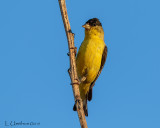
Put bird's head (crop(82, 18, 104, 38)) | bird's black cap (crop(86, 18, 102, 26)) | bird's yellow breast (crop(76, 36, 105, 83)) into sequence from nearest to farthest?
bird's yellow breast (crop(76, 36, 105, 83)), bird's head (crop(82, 18, 104, 38)), bird's black cap (crop(86, 18, 102, 26))

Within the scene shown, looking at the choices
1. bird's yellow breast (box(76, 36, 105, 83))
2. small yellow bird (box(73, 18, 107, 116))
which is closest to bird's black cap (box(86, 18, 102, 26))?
small yellow bird (box(73, 18, 107, 116))

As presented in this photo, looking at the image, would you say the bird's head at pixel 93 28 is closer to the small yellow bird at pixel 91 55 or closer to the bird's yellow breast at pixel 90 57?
the small yellow bird at pixel 91 55

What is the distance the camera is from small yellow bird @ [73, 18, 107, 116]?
301 inches

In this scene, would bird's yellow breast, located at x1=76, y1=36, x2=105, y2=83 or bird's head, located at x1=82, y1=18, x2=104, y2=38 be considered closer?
bird's yellow breast, located at x1=76, y1=36, x2=105, y2=83

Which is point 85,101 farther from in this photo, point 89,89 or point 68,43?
point 68,43

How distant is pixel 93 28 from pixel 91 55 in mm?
896

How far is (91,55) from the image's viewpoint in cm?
768

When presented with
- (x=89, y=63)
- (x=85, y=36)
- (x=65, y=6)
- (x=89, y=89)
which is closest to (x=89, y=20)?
(x=85, y=36)

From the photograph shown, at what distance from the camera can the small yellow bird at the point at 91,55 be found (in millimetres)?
7652

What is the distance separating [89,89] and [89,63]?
123 cm

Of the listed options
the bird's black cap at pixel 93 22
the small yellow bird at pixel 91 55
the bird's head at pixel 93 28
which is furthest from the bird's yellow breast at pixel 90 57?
the bird's black cap at pixel 93 22

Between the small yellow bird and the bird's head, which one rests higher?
the bird's head

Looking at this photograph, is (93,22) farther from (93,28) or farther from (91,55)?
(91,55)

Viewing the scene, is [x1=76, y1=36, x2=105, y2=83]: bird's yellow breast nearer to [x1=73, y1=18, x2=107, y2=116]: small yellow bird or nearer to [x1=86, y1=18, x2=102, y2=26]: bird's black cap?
[x1=73, y1=18, x2=107, y2=116]: small yellow bird
